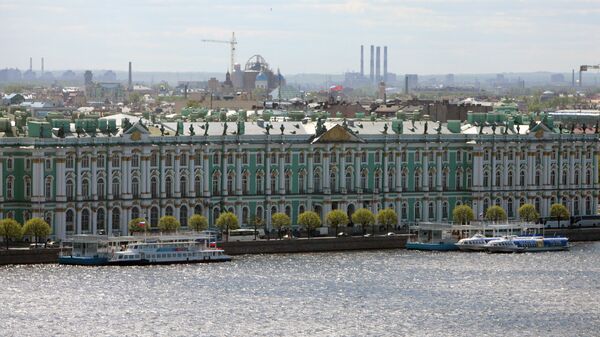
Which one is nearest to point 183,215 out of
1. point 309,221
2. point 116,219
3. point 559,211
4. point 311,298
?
point 116,219

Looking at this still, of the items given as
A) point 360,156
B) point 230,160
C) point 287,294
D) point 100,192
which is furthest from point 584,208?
point 287,294

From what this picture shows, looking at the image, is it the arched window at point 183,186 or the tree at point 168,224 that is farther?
the arched window at point 183,186

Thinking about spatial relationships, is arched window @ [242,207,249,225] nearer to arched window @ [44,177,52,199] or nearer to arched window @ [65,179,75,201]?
arched window @ [65,179,75,201]

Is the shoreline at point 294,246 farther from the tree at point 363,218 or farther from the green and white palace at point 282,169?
the green and white palace at point 282,169

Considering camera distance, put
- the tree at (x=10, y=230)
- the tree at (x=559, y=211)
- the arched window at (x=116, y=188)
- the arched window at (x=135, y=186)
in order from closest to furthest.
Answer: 1. the tree at (x=10, y=230)
2. the arched window at (x=116, y=188)
3. the arched window at (x=135, y=186)
4. the tree at (x=559, y=211)

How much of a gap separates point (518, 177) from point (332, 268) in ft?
50.1

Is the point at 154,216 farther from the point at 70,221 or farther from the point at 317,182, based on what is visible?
the point at 317,182

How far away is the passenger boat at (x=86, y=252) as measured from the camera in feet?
181

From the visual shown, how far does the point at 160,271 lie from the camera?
54188 mm

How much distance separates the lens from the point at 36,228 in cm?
5703

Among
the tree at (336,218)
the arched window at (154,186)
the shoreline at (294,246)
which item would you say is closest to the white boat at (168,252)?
the shoreline at (294,246)

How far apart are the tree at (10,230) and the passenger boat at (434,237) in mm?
12054

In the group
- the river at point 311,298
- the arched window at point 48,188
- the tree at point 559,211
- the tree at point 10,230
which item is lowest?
the river at point 311,298

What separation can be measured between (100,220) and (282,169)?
6.79 meters
